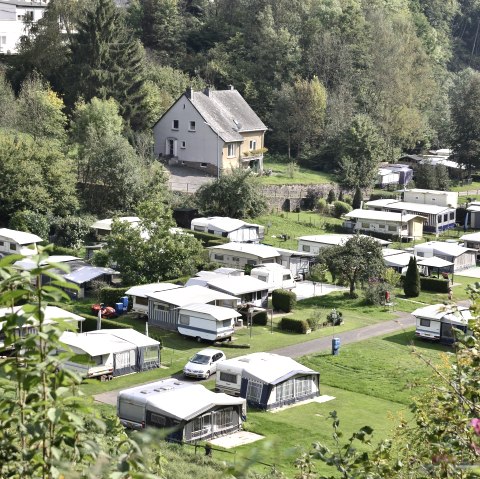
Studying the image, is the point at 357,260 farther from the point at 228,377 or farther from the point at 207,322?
the point at 228,377

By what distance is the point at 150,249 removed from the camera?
115 ft

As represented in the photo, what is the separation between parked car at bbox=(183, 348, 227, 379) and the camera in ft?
87.0

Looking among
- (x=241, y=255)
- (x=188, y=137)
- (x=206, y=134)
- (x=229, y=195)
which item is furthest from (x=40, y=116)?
(x=241, y=255)

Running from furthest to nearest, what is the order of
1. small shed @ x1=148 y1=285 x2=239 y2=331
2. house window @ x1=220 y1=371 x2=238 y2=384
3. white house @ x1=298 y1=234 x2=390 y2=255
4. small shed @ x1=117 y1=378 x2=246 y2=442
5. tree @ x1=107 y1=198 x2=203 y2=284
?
white house @ x1=298 y1=234 x2=390 y2=255 < tree @ x1=107 y1=198 x2=203 y2=284 < small shed @ x1=148 y1=285 x2=239 y2=331 < house window @ x1=220 y1=371 x2=238 y2=384 < small shed @ x1=117 y1=378 x2=246 y2=442

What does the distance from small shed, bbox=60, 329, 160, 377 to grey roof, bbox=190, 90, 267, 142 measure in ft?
95.3

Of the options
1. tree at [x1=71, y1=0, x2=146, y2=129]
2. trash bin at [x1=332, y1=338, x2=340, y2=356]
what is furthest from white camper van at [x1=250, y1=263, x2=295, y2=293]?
tree at [x1=71, y1=0, x2=146, y2=129]

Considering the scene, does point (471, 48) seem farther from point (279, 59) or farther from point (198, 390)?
point (198, 390)

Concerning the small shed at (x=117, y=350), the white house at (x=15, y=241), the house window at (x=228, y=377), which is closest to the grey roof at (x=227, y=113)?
the white house at (x=15, y=241)

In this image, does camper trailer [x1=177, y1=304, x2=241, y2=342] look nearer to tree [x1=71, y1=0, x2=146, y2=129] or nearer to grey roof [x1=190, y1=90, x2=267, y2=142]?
grey roof [x1=190, y1=90, x2=267, y2=142]

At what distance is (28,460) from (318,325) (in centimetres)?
2785

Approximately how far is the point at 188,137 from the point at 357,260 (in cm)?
2226

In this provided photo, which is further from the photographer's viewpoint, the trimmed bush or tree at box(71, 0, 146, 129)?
tree at box(71, 0, 146, 129)

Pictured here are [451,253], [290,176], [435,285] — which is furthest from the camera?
[290,176]

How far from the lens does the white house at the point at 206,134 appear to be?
183 ft
